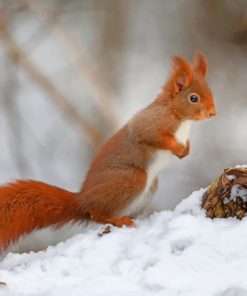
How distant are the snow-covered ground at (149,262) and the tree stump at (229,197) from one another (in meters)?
0.02

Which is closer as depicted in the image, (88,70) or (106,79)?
(88,70)

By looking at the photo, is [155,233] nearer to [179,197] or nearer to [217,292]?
[217,292]

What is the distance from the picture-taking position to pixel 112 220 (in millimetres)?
2299

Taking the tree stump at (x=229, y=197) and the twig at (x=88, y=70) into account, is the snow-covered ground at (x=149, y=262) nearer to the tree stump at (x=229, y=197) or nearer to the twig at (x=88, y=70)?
the tree stump at (x=229, y=197)

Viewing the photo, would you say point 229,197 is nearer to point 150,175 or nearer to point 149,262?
point 149,262

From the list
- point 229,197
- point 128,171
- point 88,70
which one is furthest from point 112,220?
point 88,70

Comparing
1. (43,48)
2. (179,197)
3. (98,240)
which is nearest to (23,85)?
(43,48)

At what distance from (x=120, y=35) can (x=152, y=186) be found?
2.27m

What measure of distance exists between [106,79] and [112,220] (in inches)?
92.3

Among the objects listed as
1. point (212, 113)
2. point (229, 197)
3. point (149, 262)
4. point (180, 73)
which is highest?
point (180, 73)

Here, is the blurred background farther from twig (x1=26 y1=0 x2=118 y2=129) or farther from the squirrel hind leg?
the squirrel hind leg

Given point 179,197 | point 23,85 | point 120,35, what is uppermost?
point 120,35

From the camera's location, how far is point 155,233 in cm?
193

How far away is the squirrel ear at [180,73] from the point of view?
8.03 ft
